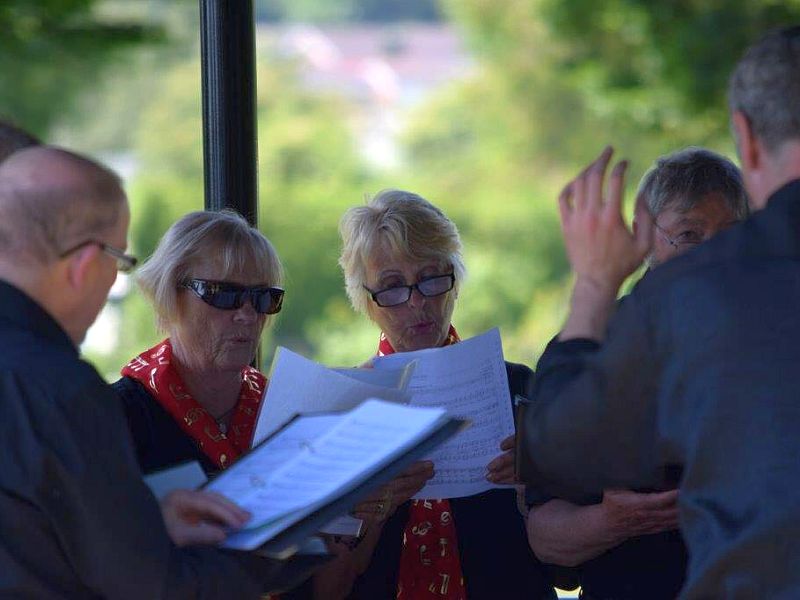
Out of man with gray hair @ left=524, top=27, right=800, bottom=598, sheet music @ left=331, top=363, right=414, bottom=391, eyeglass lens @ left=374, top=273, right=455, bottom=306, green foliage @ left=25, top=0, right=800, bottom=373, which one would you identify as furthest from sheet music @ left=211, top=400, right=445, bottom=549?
green foliage @ left=25, top=0, right=800, bottom=373

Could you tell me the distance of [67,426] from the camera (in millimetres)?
1768

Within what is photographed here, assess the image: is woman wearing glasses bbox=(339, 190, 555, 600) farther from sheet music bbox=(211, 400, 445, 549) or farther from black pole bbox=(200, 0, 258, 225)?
sheet music bbox=(211, 400, 445, 549)

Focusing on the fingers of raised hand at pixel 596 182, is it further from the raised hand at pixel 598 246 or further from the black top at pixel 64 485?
the black top at pixel 64 485

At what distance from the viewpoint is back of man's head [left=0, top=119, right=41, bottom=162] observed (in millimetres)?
2320

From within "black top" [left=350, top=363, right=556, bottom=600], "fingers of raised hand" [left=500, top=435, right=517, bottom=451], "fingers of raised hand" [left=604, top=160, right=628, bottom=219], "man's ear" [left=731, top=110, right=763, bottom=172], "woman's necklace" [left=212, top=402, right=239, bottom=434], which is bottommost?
"black top" [left=350, top=363, right=556, bottom=600]

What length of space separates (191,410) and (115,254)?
98 centimetres

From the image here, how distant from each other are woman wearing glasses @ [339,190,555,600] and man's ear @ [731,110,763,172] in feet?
3.78

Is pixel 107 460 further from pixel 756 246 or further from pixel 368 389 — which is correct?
pixel 756 246

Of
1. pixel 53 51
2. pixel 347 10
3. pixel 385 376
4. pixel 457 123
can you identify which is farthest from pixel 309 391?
pixel 347 10

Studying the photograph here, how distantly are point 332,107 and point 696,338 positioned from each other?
1783cm

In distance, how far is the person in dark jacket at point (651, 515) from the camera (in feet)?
8.14

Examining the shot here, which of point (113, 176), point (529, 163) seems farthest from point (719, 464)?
point (529, 163)

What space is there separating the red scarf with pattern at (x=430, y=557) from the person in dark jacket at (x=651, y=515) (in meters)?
0.29

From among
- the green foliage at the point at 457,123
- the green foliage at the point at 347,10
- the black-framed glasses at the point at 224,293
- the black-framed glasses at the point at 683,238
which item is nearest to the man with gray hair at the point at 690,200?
the black-framed glasses at the point at 683,238
